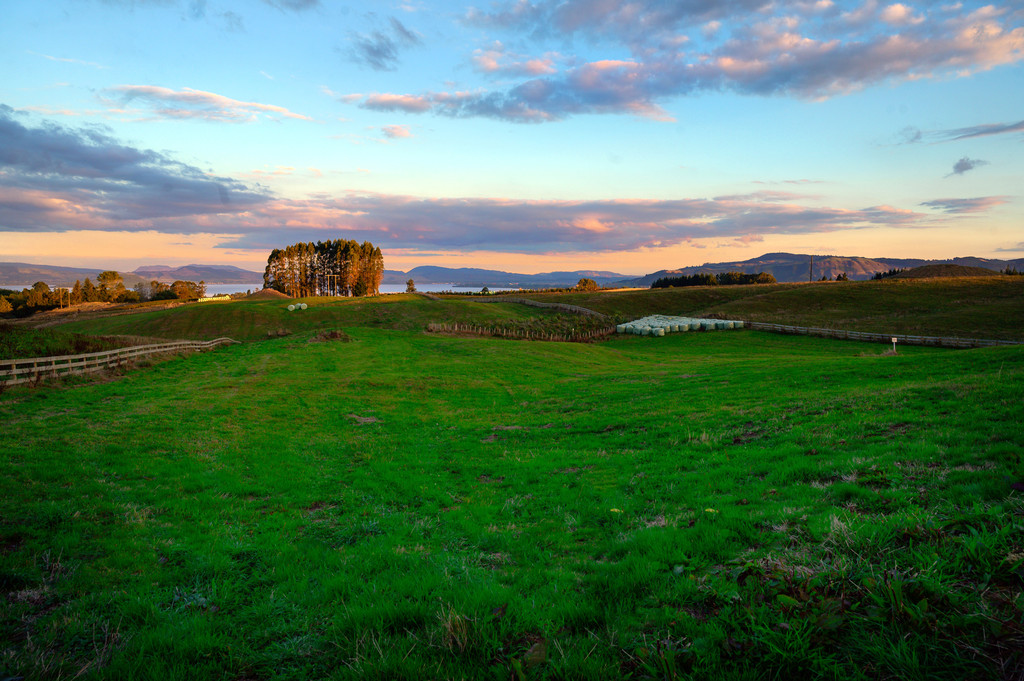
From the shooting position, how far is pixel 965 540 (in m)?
4.65

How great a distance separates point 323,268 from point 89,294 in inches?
2918

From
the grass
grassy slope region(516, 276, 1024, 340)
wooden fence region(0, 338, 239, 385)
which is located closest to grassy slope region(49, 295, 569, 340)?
grassy slope region(516, 276, 1024, 340)

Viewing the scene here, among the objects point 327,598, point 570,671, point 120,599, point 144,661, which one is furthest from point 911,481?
point 120,599

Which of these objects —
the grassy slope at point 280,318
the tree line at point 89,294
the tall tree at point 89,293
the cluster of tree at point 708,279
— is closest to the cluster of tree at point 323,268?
the tree line at point 89,294

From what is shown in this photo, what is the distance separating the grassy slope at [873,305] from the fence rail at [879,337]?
754 cm

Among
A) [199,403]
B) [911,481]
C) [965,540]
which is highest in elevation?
[965,540]

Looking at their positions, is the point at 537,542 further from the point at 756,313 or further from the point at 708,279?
the point at 708,279

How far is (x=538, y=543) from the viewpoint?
777 centimetres

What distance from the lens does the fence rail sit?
4606cm

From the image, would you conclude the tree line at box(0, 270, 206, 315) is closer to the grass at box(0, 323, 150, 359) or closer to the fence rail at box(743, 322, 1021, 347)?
the grass at box(0, 323, 150, 359)

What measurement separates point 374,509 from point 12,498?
288 inches

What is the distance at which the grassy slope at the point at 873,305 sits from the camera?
196ft

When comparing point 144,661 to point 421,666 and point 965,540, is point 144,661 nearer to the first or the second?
point 421,666

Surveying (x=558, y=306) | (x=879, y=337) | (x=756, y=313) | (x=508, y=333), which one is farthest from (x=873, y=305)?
(x=508, y=333)
